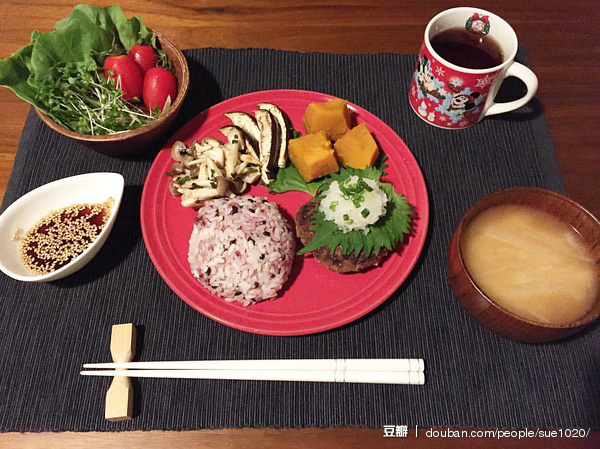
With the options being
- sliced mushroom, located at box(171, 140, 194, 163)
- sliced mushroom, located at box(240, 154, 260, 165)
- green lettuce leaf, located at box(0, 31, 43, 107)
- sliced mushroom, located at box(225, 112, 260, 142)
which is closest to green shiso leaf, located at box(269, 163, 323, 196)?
sliced mushroom, located at box(240, 154, 260, 165)

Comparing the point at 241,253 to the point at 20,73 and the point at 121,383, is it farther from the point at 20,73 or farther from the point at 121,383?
the point at 20,73

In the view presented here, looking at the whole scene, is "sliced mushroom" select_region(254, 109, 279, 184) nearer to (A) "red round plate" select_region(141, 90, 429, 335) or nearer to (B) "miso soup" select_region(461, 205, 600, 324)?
(A) "red round plate" select_region(141, 90, 429, 335)

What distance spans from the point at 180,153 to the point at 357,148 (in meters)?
0.82

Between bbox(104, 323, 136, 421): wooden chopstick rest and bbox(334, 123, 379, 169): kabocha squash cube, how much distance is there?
1175 millimetres

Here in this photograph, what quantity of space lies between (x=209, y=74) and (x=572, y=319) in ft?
6.88

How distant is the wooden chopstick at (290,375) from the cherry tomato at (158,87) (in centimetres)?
119

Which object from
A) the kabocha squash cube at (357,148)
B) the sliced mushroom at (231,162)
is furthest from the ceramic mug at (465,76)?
the sliced mushroom at (231,162)

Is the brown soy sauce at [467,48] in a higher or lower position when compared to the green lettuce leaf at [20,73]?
higher

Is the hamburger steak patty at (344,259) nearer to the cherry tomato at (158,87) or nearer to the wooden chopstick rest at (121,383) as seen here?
the wooden chopstick rest at (121,383)

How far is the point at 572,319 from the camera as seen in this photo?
1.52m

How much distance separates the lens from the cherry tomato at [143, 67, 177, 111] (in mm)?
1949

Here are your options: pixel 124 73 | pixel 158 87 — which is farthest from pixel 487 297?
pixel 124 73

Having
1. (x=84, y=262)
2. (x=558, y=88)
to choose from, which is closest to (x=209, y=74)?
(x=84, y=262)

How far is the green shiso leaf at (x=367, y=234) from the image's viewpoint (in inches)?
67.9
